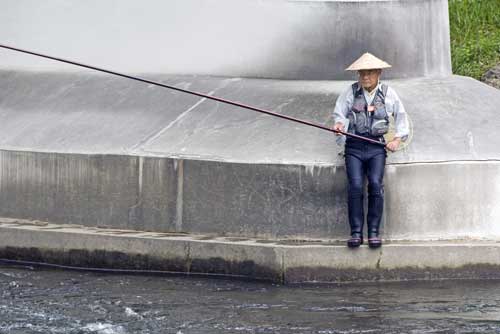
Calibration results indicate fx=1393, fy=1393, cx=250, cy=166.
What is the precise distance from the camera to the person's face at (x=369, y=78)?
1167cm

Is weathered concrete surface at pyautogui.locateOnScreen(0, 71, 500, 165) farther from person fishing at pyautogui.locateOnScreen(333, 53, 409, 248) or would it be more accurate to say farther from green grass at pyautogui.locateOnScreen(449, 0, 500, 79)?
green grass at pyautogui.locateOnScreen(449, 0, 500, 79)

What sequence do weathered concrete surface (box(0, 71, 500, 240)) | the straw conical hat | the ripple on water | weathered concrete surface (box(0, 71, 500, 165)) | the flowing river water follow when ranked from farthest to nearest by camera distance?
weathered concrete surface (box(0, 71, 500, 165)) < weathered concrete surface (box(0, 71, 500, 240)) < the straw conical hat < the flowing river water < the ripple on water

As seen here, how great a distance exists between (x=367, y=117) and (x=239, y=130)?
56.7 inches

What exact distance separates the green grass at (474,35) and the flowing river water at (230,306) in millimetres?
6891

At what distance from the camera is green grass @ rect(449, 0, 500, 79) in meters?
18.1

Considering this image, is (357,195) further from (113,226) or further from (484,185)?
(113,226)

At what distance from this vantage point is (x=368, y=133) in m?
11.6

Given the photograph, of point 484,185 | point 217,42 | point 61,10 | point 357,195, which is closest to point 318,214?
point 357,195

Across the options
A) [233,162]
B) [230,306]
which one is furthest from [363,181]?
[230,306]

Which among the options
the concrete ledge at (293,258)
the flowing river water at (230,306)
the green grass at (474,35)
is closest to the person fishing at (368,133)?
the concrete ledge at (293,258)

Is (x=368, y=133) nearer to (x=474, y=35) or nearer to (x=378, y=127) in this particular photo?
(x=378, y=127)

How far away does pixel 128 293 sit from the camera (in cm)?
1134

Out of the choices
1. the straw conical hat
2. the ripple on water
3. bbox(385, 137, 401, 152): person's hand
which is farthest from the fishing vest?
the ripple on water

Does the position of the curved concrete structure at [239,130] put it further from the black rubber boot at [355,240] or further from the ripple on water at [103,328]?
the ripple on water at [103,328]
